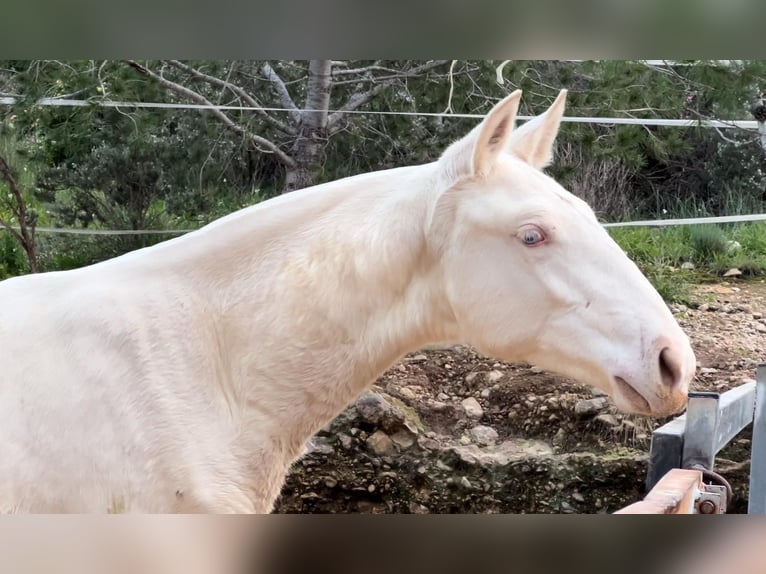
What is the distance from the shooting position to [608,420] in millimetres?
2445

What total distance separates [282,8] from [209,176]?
0.56 meters

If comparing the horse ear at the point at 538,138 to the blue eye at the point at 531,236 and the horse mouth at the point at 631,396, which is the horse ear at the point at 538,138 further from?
the horse mouth at the point at 631,396

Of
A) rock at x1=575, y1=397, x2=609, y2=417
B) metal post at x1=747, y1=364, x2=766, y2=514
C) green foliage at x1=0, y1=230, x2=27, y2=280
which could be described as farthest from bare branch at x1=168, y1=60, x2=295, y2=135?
metal post at x1=747, y1=364, x2=766, y2=514

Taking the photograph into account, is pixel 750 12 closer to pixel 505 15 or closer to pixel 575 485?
pixel 505 15

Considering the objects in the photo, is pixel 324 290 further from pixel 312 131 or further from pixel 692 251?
pixel 692 251

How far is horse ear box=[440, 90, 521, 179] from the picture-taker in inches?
78.3

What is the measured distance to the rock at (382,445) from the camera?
2.48 metres

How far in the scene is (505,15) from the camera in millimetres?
2512

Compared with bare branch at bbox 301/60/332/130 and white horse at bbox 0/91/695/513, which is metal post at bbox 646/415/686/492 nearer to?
white horse at bbox 0/91/695/513

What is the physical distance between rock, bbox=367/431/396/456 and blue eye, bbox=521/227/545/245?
797 millimetres

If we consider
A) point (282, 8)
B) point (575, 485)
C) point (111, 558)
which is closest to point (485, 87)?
point (282, 8)

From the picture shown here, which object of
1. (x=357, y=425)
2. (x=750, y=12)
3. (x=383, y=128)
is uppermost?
(x=750, y=12)

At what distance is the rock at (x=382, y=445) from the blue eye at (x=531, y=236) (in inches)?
31.4

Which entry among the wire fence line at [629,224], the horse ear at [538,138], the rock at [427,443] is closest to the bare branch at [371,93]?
the horse ear at [538,138]
